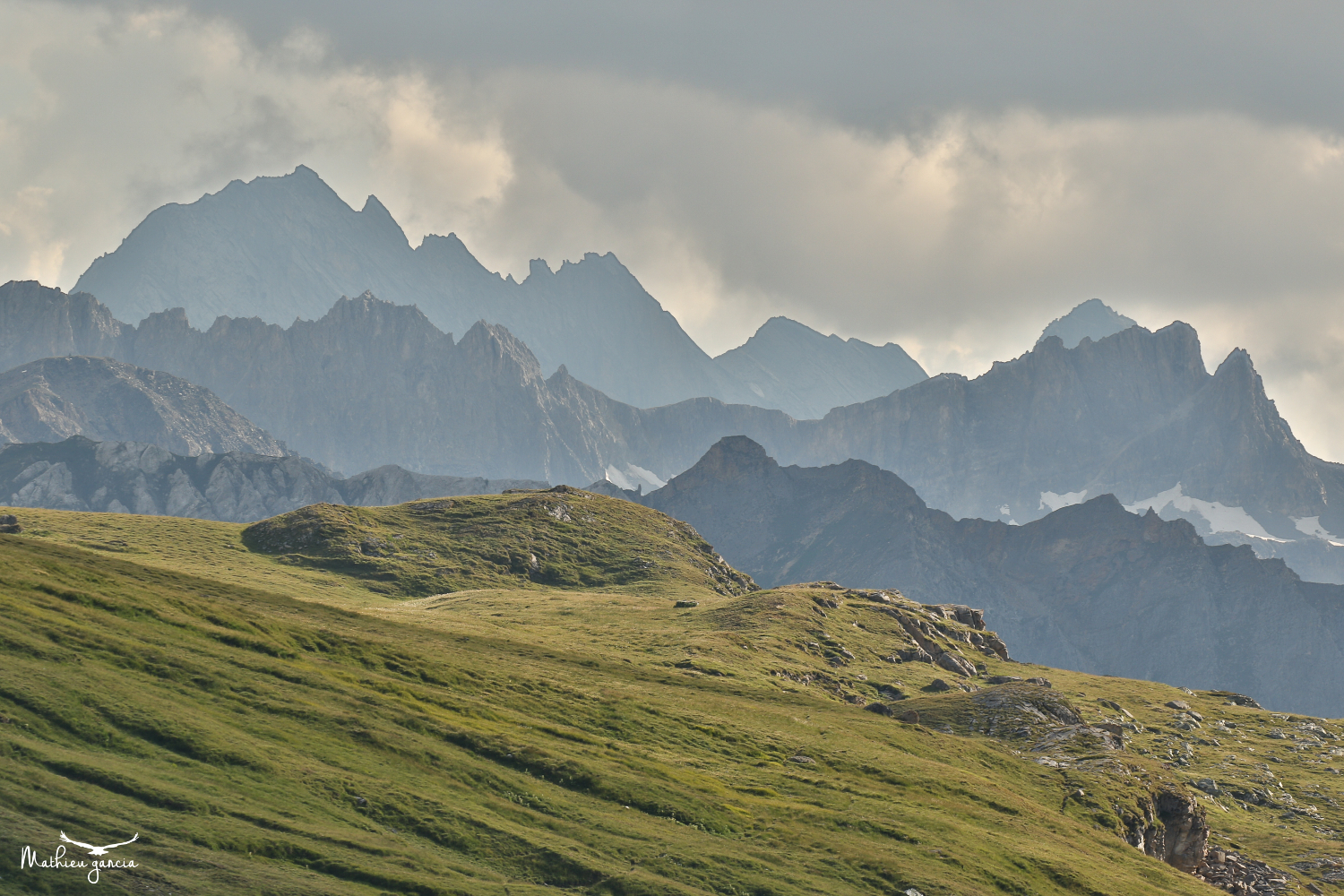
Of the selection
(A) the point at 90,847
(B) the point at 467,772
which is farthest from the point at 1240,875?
(A) the point at 90,847

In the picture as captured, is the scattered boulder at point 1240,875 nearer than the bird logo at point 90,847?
No

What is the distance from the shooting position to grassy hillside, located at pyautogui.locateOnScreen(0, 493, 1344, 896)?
59719 mm

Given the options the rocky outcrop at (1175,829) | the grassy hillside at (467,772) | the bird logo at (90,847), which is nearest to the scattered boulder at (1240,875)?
the rocky outcrop at (1175,829)

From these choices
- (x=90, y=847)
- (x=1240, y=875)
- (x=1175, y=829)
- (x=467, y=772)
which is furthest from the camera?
(x=1175, y=829)

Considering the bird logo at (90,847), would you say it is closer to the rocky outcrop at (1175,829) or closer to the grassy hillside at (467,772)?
the grassy hillside at (467,772)

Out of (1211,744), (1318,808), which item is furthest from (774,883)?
(1211,744)


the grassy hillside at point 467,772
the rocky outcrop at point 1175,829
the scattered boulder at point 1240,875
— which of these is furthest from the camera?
the rocky outcrop at point 1175,829

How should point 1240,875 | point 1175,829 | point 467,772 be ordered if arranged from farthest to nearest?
point 1175,829 → point 1240,875 → point 467,772

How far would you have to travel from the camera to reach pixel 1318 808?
16262cm

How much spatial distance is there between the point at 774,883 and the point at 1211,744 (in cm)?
15602

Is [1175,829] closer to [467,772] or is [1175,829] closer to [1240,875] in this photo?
[1240,875]

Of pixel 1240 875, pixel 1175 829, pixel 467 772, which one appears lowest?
pixel 467 772

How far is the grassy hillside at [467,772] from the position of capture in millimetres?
59719

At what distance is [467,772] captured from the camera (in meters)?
79.9
